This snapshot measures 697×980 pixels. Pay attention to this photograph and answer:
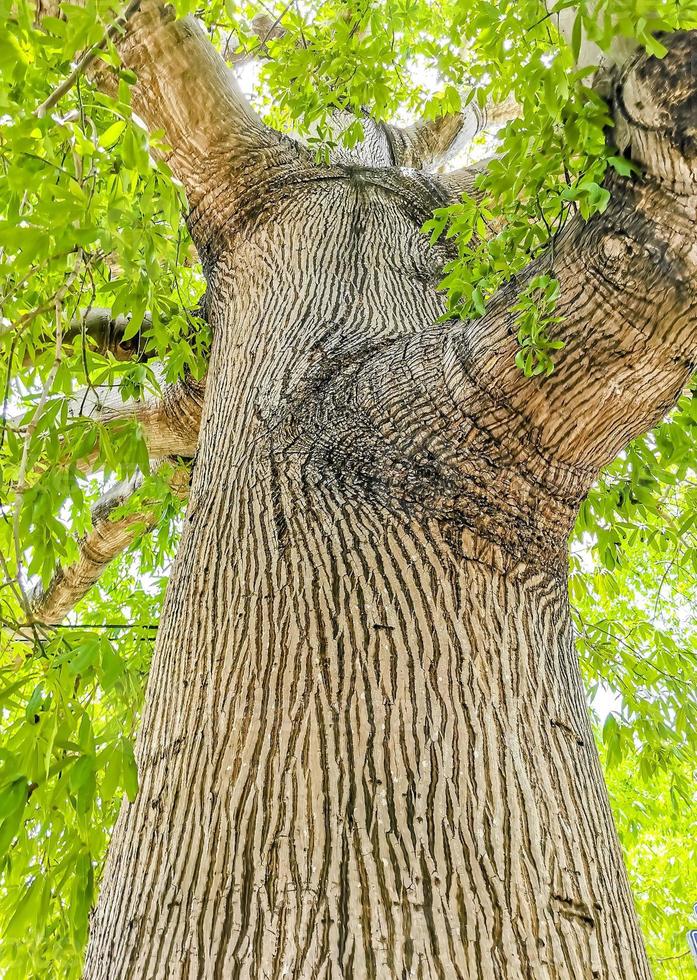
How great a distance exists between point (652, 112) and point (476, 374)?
69cm

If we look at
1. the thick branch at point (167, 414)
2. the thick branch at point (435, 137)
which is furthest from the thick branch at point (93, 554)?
the thick branch at point (435, 137)

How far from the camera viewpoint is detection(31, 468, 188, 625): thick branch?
4.47 metres

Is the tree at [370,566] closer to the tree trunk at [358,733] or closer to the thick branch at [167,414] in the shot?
the tree trunk at [358,733]

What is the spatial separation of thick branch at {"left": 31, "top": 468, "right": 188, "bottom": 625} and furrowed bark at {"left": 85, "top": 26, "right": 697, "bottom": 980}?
2.51 metres

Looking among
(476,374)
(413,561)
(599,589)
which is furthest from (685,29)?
(599,589)

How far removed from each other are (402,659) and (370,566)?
9.9 inches

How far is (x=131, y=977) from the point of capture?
1.11m

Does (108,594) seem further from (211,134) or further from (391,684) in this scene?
(391,684)

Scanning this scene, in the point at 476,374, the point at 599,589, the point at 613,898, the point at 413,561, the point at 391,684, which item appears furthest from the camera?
the point at 599,589

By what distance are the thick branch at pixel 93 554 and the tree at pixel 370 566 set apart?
2.22 metres

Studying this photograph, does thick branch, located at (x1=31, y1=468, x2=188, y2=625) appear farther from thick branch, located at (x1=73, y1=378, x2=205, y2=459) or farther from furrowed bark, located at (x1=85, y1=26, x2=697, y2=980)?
furrowed bark, located at (x1=85, y1=26, x2=697, y2=980)

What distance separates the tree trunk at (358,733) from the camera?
108 centimetres

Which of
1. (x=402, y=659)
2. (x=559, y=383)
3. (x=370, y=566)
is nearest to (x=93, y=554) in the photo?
(x=370, y=566)

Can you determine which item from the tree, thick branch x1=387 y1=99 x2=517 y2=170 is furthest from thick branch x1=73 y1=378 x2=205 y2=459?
thick branch x1=387 y1=99 x2=517 y2=170
